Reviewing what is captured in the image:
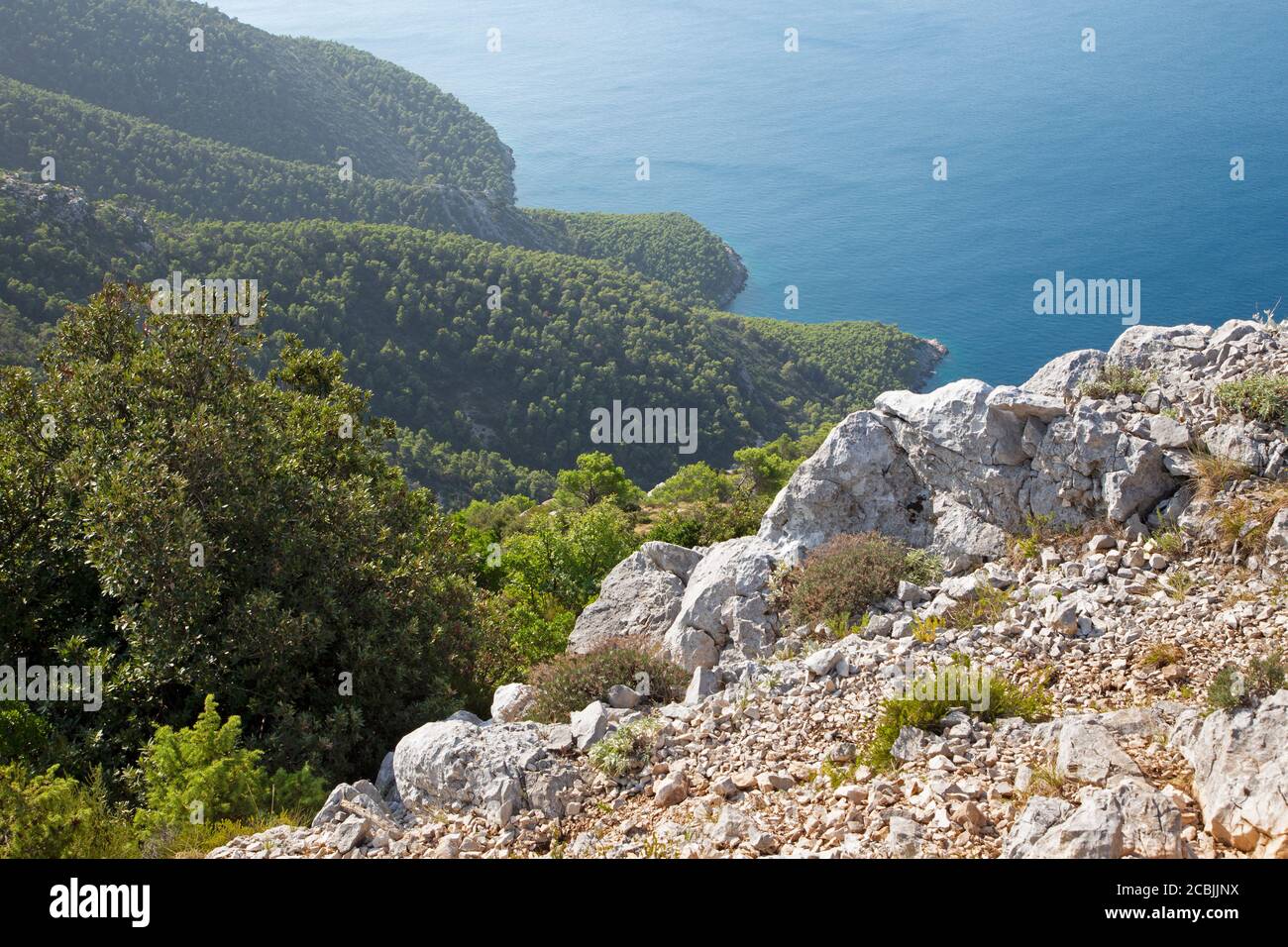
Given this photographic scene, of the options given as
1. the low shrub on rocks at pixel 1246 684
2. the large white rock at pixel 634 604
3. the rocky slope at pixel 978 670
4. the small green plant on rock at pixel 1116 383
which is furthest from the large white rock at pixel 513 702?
the small green plant on rock at pixel 1116 383

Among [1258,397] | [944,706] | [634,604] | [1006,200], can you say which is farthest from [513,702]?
[1006,200]

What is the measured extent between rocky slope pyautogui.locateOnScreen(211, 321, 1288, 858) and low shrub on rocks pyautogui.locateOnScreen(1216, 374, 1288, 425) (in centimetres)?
14

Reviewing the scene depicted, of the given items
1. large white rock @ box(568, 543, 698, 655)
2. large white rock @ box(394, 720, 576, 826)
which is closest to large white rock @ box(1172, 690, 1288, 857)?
large white rock @ box(394, 720, 576, 826)

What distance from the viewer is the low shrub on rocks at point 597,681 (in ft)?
32.1

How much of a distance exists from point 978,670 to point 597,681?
13.2ft

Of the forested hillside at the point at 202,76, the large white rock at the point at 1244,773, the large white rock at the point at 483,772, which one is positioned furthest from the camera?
the forested hillside at the point at 202,76

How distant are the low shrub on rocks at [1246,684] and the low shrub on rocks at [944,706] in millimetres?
1352

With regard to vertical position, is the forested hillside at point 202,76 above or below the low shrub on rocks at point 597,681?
above

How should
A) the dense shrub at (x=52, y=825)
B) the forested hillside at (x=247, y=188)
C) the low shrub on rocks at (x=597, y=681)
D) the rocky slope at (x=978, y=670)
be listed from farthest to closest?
1. the forested hillside at (x=247, y=188)
2. the low shrub on rocks at (x=597, y=681)
3. the dense shrub at (x=52, y=825)
4. the rocky slope at (x=978, y=670)

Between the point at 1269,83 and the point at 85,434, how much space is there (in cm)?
22250

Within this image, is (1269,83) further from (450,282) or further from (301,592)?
(301,592)

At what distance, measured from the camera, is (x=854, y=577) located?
1034 centimetres

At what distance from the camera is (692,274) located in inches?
4835

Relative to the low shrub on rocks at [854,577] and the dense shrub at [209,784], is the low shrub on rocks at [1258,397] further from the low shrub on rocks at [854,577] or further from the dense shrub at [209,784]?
the dense shrub at [209,784]
